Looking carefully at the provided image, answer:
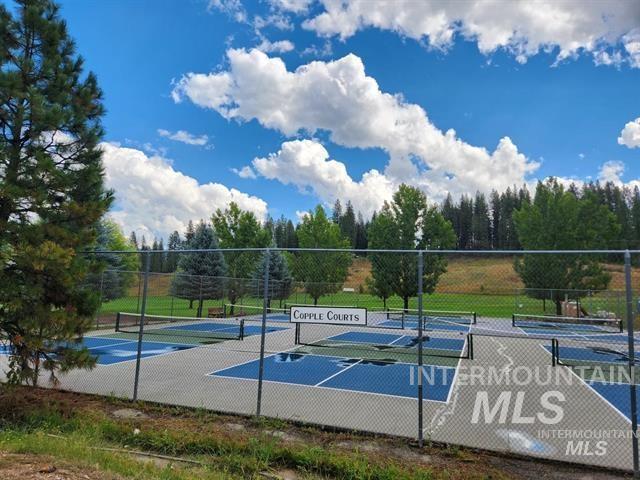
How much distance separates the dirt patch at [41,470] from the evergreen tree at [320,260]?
21.1 metres

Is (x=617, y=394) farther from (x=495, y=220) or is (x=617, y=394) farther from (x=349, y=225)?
(x=495, y=220)

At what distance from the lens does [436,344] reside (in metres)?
16.5

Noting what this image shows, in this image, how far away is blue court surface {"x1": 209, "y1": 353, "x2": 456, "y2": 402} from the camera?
28.7 feet

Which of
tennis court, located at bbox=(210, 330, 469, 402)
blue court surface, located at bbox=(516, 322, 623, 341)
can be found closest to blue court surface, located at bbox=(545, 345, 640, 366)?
tennis court, located at bbox=(210, 330, 469, 402)

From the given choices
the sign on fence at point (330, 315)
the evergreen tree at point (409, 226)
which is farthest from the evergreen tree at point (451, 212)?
the sign on fence at point (330, 315)

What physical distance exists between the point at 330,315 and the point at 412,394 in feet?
11.1

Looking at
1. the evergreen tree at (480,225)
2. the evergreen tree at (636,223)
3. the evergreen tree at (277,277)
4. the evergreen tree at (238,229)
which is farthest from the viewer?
the evergreen tree at (480,225)

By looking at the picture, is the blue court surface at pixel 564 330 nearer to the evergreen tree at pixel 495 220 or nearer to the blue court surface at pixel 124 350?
the blue court surface at pixel 124 350

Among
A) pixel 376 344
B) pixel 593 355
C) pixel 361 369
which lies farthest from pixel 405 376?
pixel 593 355

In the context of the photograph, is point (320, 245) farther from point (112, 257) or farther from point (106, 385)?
point (106, 385)

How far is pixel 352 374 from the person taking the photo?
33.5 feet

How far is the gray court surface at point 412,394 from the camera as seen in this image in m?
5.89

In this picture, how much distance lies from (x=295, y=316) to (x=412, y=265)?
64.1ft

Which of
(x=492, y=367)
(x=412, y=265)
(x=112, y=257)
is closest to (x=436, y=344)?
(x=492, y=367)
